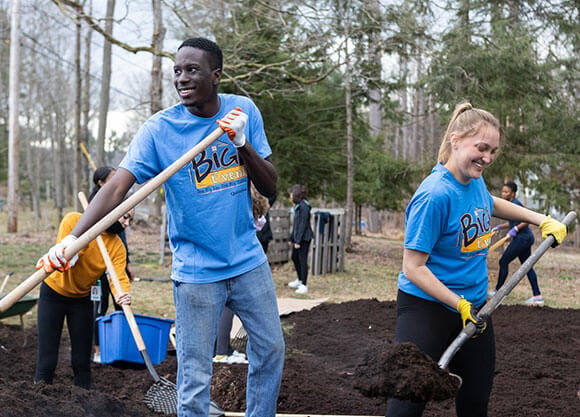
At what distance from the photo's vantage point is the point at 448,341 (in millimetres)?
2828

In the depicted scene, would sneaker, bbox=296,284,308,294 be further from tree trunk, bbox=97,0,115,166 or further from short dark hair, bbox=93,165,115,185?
tree trunk, bbox=97,0,115,166

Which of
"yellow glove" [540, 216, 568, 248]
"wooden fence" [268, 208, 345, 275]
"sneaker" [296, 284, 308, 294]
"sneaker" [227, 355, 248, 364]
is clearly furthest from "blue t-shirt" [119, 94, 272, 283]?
"wooden fence" [268, 208, 345, 275]

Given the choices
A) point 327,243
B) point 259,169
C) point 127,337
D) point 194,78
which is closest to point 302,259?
point 327,243

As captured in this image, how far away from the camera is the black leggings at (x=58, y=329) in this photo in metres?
4.14

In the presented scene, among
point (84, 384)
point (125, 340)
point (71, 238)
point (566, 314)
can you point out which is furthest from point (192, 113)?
point (566, 314)

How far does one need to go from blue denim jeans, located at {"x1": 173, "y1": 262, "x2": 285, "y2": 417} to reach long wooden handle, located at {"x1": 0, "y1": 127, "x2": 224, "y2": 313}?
1.43 ft

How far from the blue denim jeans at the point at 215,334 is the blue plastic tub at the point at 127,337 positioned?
7.30 feet

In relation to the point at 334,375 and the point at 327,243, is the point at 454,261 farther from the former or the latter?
the point at 327,243

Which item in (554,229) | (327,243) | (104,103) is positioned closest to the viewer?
(554,229)

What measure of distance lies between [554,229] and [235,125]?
1641 millimetres

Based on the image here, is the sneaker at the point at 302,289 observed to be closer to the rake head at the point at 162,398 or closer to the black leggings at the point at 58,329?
the rake head at the point at 162,398

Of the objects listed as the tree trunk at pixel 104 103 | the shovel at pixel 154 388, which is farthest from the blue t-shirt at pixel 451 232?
the tree trunk at pixel 104 103

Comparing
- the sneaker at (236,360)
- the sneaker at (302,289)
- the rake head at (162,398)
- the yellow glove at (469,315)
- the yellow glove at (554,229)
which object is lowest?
the sneaker at (302,289)

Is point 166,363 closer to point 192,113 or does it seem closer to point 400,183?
point 192,113
